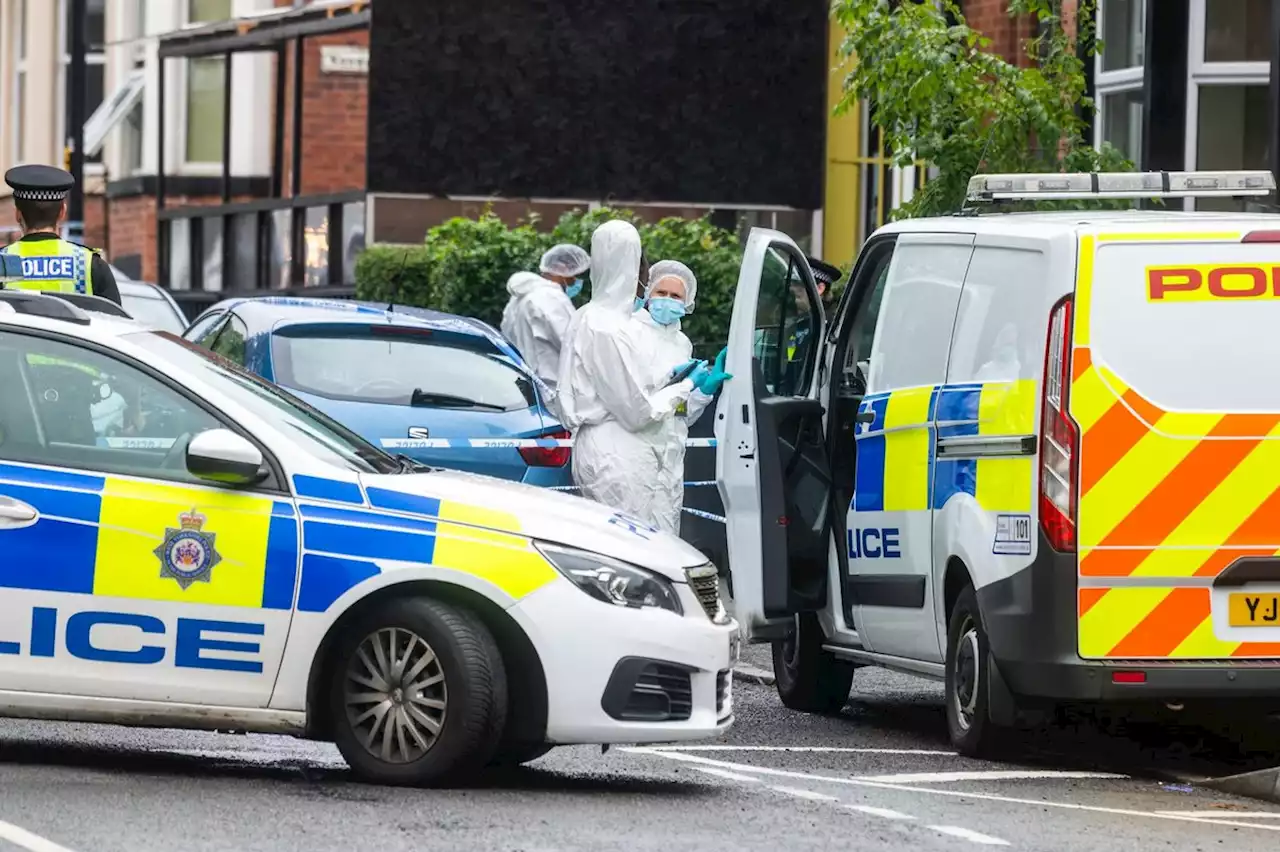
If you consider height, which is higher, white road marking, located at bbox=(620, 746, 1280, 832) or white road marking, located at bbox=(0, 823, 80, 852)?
white road marking, located at bbox=(0, 823, 80, 852)

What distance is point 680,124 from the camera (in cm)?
2764

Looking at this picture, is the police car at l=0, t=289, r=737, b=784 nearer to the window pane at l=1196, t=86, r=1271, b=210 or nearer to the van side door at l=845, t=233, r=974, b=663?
the van side door at l=845, t=233, r=974, b=663

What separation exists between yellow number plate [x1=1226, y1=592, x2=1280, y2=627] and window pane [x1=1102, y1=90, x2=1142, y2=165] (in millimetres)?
9236

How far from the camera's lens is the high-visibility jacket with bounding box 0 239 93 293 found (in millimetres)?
11289

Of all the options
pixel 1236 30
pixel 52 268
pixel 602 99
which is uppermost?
pixel 602 99

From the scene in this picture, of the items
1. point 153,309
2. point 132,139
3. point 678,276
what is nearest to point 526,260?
point 153,309

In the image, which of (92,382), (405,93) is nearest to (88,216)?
(405,93)

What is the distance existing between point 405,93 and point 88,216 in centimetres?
1380

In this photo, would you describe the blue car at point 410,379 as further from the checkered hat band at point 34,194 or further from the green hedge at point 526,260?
the green hedge at point 526,260

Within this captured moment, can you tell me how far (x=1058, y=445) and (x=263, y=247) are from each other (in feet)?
73.0

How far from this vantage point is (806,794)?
8766 millimetres

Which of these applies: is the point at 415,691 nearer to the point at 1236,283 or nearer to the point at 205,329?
the point at 1236,283

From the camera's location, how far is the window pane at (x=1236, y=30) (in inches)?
677

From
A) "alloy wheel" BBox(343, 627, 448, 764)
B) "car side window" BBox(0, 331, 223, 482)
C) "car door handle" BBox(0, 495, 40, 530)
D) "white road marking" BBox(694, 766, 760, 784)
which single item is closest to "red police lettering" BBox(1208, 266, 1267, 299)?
"white road marking" BBox(694, 766, 760, 784)
